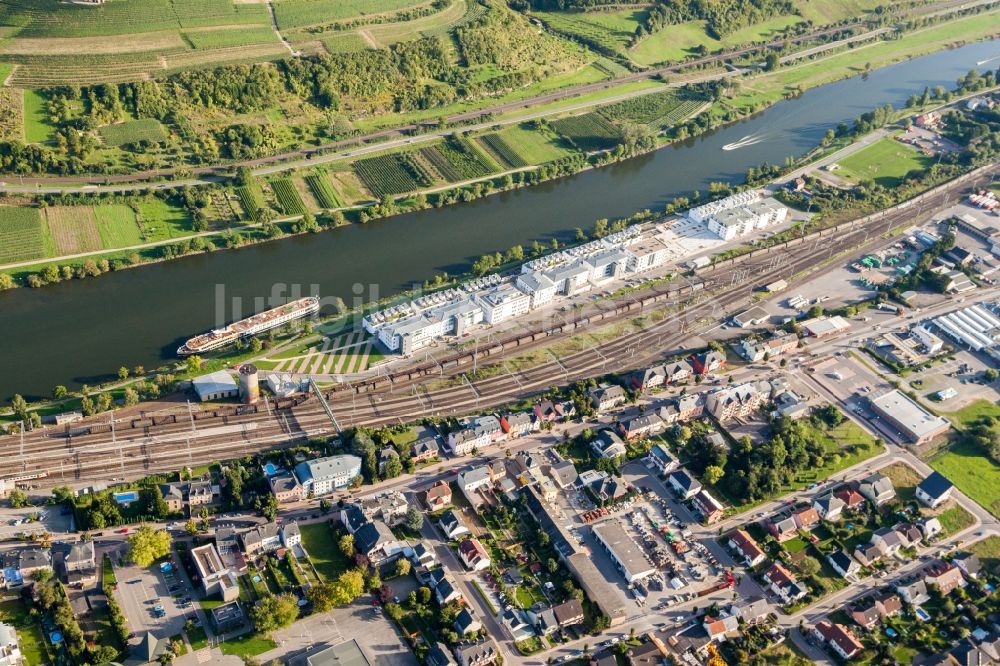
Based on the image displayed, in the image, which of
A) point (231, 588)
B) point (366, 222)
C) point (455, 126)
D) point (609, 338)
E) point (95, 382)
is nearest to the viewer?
point (231, 588)

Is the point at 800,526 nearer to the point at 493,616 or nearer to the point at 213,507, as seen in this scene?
the point at 493,616

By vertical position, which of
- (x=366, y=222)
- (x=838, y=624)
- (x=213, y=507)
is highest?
(x=366, y=222)

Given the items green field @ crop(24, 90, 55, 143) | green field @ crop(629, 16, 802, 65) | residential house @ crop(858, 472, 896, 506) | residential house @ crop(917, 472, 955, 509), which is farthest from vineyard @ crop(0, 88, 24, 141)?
residential house @ crop(917, 472, 955, 509)

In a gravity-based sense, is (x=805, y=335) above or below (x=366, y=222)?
below

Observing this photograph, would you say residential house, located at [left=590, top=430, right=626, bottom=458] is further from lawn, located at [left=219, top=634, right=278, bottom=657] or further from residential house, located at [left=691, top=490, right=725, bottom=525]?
lawn, located at [left=219, top=634, right=278, bottom=657]

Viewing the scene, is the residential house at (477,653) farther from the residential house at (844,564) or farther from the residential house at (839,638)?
the residential house at (844,564)

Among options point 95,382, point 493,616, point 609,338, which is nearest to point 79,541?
point 95,382
